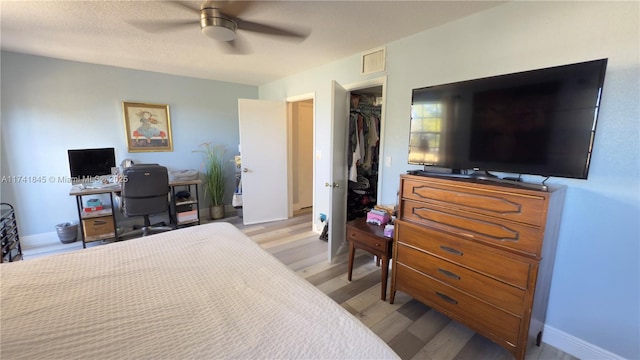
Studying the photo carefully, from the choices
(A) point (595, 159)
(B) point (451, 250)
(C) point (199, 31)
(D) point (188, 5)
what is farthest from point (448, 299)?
(C) point (199, 31)

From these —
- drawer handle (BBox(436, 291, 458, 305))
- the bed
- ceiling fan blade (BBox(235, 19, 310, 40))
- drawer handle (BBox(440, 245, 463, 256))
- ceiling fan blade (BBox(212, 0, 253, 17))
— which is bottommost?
drawer handle (BBox(436, 291, 458, 305))

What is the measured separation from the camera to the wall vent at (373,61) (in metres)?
2.52

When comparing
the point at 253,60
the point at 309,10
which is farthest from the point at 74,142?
the point at 309,10

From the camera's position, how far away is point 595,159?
146cm

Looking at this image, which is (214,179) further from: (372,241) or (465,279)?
(465,279)

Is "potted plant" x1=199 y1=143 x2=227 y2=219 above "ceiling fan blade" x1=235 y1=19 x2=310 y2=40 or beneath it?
beneath

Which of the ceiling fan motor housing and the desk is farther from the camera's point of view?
the desk

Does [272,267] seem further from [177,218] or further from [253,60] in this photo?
[177,218]

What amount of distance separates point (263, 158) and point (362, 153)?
5.26 ft

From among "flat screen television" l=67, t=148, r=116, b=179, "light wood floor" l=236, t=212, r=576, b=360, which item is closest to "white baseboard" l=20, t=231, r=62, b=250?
"flat screen television" l=67, t=148, r=116, b=179

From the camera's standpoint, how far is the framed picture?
3.55 meters

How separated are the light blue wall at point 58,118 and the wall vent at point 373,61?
2.79 meters

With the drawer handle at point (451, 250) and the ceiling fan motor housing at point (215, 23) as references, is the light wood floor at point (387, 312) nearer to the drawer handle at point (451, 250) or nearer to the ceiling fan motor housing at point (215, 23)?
the drawer handle at point (451, 250)

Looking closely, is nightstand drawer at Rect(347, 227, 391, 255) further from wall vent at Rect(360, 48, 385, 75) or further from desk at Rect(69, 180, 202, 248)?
desk at Rect(69, 180, 202, 248)
